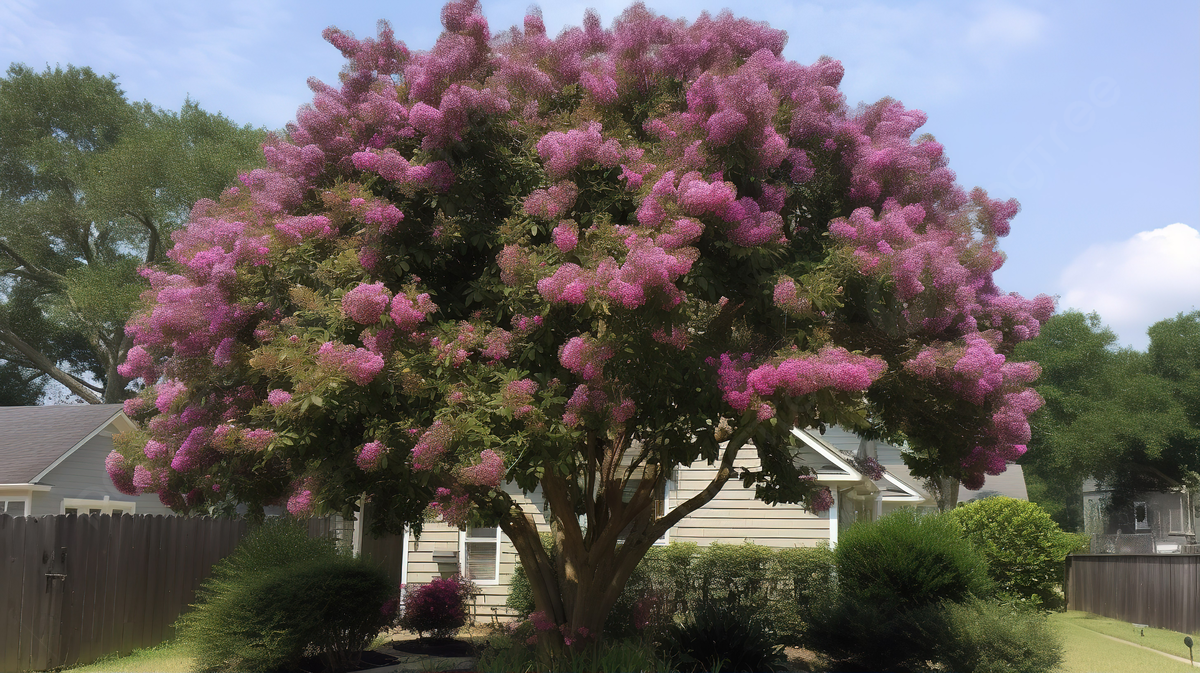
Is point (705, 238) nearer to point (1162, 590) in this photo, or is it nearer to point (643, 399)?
point (643, 399)

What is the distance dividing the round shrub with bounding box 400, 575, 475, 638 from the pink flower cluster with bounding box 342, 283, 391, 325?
24.4ft

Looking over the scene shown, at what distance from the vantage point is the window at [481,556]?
54.0ft

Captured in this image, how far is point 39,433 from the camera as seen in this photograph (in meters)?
20.4

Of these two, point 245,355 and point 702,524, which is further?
point 702,524

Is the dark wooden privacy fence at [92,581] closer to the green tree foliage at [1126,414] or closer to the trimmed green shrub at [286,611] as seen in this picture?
the trimmed green shrub at [286,611]

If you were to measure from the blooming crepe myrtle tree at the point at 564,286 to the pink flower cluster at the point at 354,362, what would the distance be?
0.02 meters

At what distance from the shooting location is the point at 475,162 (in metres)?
7.77

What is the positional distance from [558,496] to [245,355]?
3.47 m

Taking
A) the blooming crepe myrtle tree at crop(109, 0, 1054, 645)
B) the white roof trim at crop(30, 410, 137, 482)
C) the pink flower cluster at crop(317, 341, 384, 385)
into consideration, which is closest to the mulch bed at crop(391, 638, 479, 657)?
the blooming crepe myrtle tree at crop(109, 0, 1054, 645)

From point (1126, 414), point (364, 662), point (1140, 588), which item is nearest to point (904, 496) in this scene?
point (1140, 588)

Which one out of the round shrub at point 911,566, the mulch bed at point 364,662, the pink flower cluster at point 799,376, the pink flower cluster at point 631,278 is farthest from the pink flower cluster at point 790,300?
the mulch bed at point 364,662

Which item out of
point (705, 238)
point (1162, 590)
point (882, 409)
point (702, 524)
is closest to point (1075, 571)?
point (1162, 590)

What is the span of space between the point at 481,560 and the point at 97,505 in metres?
Answer: 9.87

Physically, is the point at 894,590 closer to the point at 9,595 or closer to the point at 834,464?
the point at 834,464
